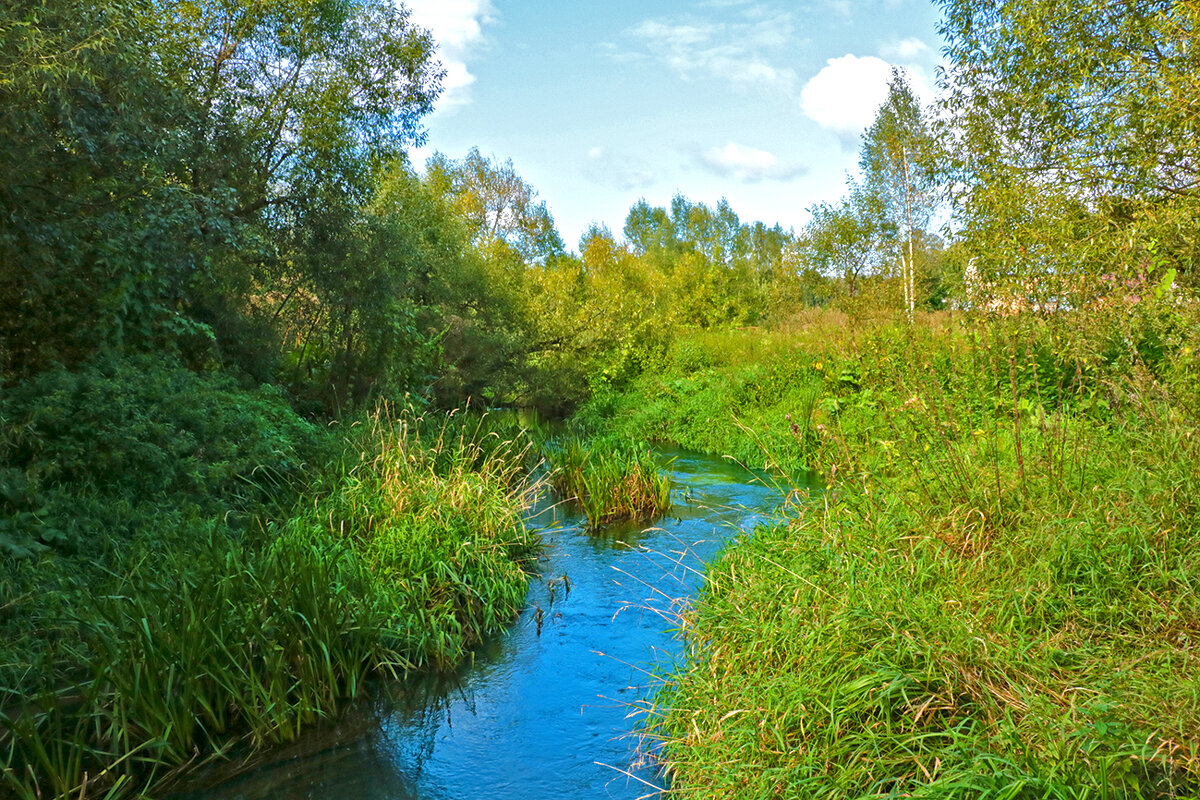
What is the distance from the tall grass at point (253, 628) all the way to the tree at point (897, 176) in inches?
822

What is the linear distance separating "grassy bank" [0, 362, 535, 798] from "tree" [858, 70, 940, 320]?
2068 cm

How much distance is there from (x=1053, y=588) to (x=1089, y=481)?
1.04m

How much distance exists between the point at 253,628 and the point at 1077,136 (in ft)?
32.8

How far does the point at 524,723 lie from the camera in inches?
179

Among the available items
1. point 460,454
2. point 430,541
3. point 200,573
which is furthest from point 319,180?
point 200,573

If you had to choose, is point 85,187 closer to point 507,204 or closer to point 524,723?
point 524,723

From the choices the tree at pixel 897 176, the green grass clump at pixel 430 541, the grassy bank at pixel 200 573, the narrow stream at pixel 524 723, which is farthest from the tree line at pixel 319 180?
the tree at pixel 897 176

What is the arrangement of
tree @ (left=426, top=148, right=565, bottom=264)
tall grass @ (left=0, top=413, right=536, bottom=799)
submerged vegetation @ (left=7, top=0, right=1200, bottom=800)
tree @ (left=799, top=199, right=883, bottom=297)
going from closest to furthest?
1. submerged vegetation @ (left=7, top=0, right=1200, bottom=800)
2. tall grass @ (left=0, top=413, right=536, bottom=799)
3. tree @ (left=799, top=199, right=883, bottom=297)
4. tree @ (left=426, top=148, right=565, bottom=264)

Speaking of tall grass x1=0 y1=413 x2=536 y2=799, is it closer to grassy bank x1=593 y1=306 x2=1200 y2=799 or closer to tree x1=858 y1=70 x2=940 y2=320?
grassy bank x1=593 y1=306 x2=1200 y2=799

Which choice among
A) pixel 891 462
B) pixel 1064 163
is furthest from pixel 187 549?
pixel 1064 163

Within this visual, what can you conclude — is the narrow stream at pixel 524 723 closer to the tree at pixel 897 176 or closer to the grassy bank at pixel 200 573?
the grassy bank at pixel 200 573

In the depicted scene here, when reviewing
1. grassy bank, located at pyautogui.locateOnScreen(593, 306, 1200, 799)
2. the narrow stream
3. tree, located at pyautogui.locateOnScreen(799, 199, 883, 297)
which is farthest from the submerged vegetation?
tree, located at pyautogui.locateOnScreen(799, 199, 883, 297)

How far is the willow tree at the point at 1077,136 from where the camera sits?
7324mm

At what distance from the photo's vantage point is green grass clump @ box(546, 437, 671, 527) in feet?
28.8
